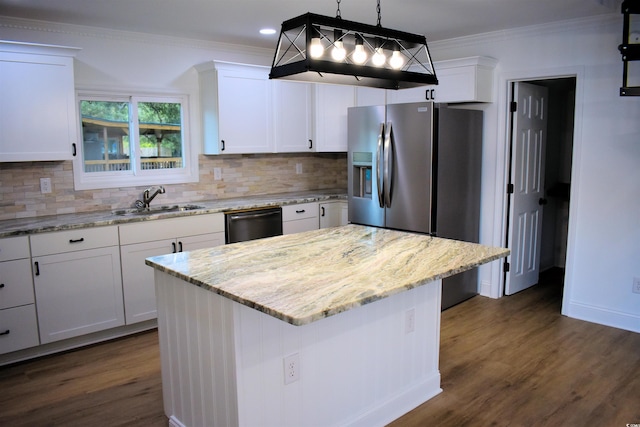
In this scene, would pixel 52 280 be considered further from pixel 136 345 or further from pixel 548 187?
pixel 548 187

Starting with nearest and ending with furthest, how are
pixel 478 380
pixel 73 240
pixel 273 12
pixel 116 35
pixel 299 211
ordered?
pixel 478 380 → pixel 73 240 → pixel 273 12 → pixel 116 35 → pixel 299 211

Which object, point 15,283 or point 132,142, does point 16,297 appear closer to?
point 15,283

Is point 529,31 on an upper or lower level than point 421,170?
upper

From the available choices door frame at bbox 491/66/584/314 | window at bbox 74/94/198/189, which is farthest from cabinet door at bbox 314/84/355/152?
door frame at bbox 491/66/584/314

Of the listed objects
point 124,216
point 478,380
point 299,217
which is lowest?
point 478,380

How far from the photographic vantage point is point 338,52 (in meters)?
2.19

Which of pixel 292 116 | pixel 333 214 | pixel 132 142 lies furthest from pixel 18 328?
pixel 292 116

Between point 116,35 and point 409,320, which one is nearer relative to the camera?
point 409,320

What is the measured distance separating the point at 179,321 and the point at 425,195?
8.06 ft

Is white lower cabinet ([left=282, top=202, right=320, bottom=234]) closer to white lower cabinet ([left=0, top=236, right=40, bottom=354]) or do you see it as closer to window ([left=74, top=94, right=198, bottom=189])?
window ([left=74, top=94, right=198, bottom=189])

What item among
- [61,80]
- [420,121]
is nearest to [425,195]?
[420,121]

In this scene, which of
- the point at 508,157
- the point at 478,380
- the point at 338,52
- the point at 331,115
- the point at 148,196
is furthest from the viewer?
the point at 331,115

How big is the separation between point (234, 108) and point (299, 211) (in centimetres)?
114

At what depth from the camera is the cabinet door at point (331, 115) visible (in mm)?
5172
